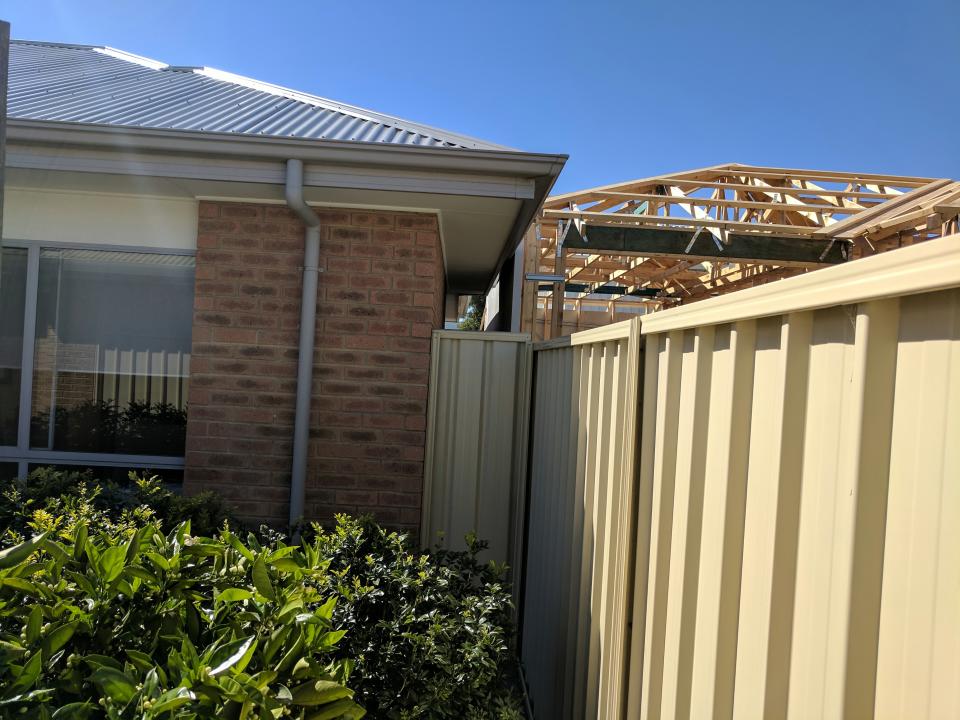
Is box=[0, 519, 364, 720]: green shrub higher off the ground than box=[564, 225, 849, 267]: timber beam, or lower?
lower

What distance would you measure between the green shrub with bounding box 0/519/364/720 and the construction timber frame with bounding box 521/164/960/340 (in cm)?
605

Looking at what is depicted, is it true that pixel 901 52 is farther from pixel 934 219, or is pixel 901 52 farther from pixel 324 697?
pixel 324 697

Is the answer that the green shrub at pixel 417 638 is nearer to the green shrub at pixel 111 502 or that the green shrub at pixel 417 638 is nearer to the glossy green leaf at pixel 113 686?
the glossy green leaf at pixel 113 686

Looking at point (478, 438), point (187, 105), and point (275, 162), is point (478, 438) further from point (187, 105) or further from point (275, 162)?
point (187, 105)

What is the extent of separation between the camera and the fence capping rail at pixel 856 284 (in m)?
1.01

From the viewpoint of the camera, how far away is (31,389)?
441 centimetres

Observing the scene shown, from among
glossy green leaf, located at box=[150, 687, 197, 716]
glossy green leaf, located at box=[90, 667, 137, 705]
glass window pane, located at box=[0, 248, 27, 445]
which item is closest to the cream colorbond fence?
glossy green leaf, located at box=[150, 687, 197, 716]

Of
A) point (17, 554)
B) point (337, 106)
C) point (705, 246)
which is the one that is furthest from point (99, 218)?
point (705, 246)

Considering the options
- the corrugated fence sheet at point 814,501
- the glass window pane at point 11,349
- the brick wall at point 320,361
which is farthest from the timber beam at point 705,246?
the corrugated fence sheet at point 814,501

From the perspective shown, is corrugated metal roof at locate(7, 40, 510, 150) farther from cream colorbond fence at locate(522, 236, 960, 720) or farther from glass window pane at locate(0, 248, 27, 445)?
cream colorbond fence at locate(522, 236, 960, 720)

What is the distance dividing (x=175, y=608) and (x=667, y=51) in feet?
73.2

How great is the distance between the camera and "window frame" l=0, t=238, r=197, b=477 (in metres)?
4.37

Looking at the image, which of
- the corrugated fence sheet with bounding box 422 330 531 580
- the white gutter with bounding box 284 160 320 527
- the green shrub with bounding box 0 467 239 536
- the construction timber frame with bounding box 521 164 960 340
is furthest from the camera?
the construction timber frame with bounding box 521 164 960 340

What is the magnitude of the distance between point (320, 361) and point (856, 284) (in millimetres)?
3663
